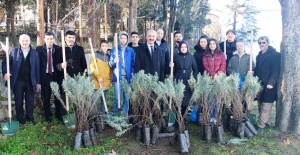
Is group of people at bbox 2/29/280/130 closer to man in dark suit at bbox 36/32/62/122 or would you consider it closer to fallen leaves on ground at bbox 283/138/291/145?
man in dark suit at bbox 36/32/62/122

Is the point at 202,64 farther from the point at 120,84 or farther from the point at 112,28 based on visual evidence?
the point at 112,28

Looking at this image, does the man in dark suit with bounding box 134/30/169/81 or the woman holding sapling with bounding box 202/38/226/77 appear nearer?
the man in dark suit with bounding box 134/30/169/81

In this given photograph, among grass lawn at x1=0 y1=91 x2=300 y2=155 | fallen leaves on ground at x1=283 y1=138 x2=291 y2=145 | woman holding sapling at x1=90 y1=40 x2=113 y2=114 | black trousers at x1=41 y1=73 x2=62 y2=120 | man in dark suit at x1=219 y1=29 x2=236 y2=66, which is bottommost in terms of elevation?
fallen leaves on ground at x1=283 y1=138 x2=291 y2=145

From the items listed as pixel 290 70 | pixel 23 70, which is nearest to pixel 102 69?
pixel 23 70

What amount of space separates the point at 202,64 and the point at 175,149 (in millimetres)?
1956

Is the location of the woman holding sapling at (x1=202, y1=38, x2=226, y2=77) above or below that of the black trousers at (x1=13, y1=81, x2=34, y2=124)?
above

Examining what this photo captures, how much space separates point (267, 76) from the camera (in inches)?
201

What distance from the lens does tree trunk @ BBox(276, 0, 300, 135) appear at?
498 cm

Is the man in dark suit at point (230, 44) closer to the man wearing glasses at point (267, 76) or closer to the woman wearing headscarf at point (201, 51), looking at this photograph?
the woman wearing headscarf at point (201, 51)

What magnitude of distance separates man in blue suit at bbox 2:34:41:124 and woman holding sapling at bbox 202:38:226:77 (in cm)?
317

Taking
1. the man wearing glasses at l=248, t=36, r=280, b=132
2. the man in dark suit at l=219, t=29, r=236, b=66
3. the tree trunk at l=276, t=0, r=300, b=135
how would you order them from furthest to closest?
the man in dark suit at l=219, t=29, r=236, b=66, the man wearing glasses at l=248, t=36, r=280, b=132, the tree trunk at l=276, t=0, r=300, b=135

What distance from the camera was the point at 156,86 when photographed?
14.3 feet

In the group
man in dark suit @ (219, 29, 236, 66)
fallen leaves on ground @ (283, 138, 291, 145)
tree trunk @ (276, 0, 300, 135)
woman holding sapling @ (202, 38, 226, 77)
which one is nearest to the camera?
fallen leaves on ground @ (283, 138, 291, 145)

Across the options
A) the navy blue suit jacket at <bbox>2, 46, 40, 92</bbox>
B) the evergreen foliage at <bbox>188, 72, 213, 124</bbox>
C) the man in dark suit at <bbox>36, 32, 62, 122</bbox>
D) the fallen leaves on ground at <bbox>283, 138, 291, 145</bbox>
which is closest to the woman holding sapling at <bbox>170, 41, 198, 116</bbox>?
the evergreen foliage at <bbox>188, 72, 213, 124</bbox>
